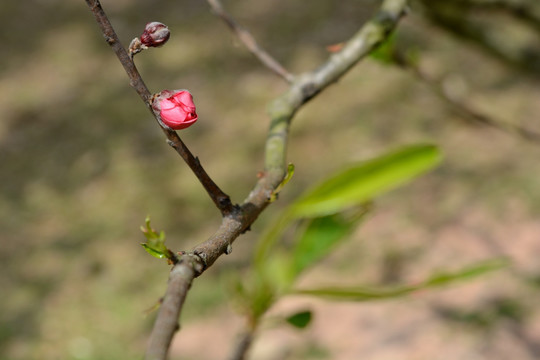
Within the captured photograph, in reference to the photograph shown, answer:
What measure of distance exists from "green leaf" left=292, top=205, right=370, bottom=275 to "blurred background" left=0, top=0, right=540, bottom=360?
255 millimetres

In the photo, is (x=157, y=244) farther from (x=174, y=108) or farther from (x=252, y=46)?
(x=252, y=46)

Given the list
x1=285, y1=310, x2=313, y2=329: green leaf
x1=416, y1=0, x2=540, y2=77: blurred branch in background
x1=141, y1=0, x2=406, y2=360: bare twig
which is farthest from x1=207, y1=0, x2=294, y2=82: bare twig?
x1=416, y1=0, x2=540, y2=77: blurred branch in background

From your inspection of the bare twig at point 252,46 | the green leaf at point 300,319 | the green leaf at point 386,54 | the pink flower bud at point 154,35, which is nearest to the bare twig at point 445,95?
the green leaf at point 386,54

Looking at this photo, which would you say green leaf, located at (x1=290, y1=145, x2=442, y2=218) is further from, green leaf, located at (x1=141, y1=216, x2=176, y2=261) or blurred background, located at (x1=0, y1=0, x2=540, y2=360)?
green leaf, located at (x1=141, y1=216, x2=176, y2=261)

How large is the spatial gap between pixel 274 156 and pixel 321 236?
1.24 feet

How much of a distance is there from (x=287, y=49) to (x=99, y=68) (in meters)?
0.65

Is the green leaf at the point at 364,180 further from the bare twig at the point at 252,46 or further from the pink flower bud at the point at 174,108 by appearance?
the pink flower bud at the point at 174,108

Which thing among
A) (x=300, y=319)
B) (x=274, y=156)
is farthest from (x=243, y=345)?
(x=274, y=156)

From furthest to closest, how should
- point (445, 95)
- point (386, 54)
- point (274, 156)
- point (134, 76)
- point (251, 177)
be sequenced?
point (251, 177) < point (445, 95) < point (386, 54) < point (274, 156) < point (134, 76)

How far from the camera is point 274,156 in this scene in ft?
1.66

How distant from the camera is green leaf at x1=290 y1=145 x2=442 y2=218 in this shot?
0.73m

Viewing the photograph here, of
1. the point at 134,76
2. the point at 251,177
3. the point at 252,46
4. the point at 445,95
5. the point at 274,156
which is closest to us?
the point at 134,76

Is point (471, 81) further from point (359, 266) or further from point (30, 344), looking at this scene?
point (30, 344)

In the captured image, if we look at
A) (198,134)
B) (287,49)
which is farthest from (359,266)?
(287,49)
